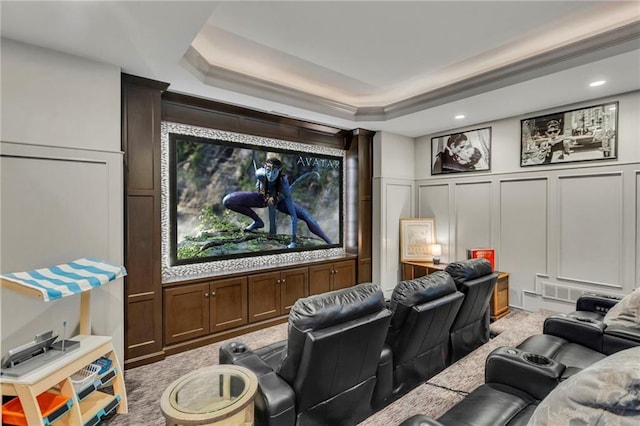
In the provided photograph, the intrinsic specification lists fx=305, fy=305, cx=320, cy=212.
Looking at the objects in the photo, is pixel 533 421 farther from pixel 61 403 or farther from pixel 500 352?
pixel 61 403

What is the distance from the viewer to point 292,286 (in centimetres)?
427

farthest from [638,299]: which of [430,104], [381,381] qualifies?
[430,104]

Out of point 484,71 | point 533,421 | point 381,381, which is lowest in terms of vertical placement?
point 381,381

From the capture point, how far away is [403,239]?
5.37 metres

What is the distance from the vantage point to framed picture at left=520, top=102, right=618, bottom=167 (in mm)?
3609

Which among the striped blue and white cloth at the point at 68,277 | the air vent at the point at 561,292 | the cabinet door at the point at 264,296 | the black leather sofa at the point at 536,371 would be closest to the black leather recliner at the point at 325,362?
the black leather sofa at the point at 536,371

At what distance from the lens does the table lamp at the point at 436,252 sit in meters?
5.05

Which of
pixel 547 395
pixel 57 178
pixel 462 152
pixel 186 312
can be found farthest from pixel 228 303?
pixel 462 152

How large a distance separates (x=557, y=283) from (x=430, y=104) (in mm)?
2895

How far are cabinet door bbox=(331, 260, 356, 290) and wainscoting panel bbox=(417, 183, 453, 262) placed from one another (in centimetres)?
168

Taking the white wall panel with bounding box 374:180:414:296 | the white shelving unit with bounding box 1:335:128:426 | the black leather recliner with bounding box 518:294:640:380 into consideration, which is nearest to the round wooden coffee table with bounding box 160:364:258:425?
the white shelving unit with bounding box 1:335:128:426

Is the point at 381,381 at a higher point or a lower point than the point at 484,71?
lower

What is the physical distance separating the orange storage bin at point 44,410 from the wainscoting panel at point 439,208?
16.8 ft

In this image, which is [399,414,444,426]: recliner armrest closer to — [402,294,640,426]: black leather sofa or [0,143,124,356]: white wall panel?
[402,294,640,426]: black leather sofa
